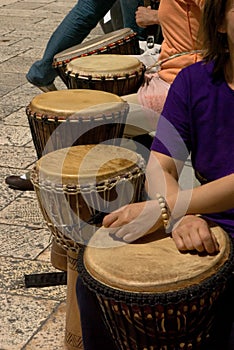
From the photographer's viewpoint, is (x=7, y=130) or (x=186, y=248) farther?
(x=7, y=130)

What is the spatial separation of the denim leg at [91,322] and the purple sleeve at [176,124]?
437 millimetres

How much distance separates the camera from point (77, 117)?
2627 millimetres

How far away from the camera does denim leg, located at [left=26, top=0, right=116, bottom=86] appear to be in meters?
3.78

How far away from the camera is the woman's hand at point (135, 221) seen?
189 cm

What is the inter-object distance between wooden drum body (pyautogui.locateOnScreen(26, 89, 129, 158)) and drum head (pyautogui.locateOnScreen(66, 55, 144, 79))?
0.31 meters

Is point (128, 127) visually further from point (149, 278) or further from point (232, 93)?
point (149, 278)

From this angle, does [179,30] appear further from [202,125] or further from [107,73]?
[202,125]

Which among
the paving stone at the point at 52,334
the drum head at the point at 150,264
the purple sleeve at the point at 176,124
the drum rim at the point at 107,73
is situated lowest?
the paving stone at the point at 52,334

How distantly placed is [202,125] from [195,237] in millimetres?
376

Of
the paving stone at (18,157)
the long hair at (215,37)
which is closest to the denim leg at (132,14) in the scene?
the paving stone at (18,157)

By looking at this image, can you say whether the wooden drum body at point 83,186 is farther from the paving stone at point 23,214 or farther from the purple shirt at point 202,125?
the paving stone at point 23,214

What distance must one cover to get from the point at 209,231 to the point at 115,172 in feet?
1.65

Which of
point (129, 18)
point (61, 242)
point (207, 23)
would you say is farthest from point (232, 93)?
point (129, 18)

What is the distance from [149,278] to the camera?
1.72 metres
